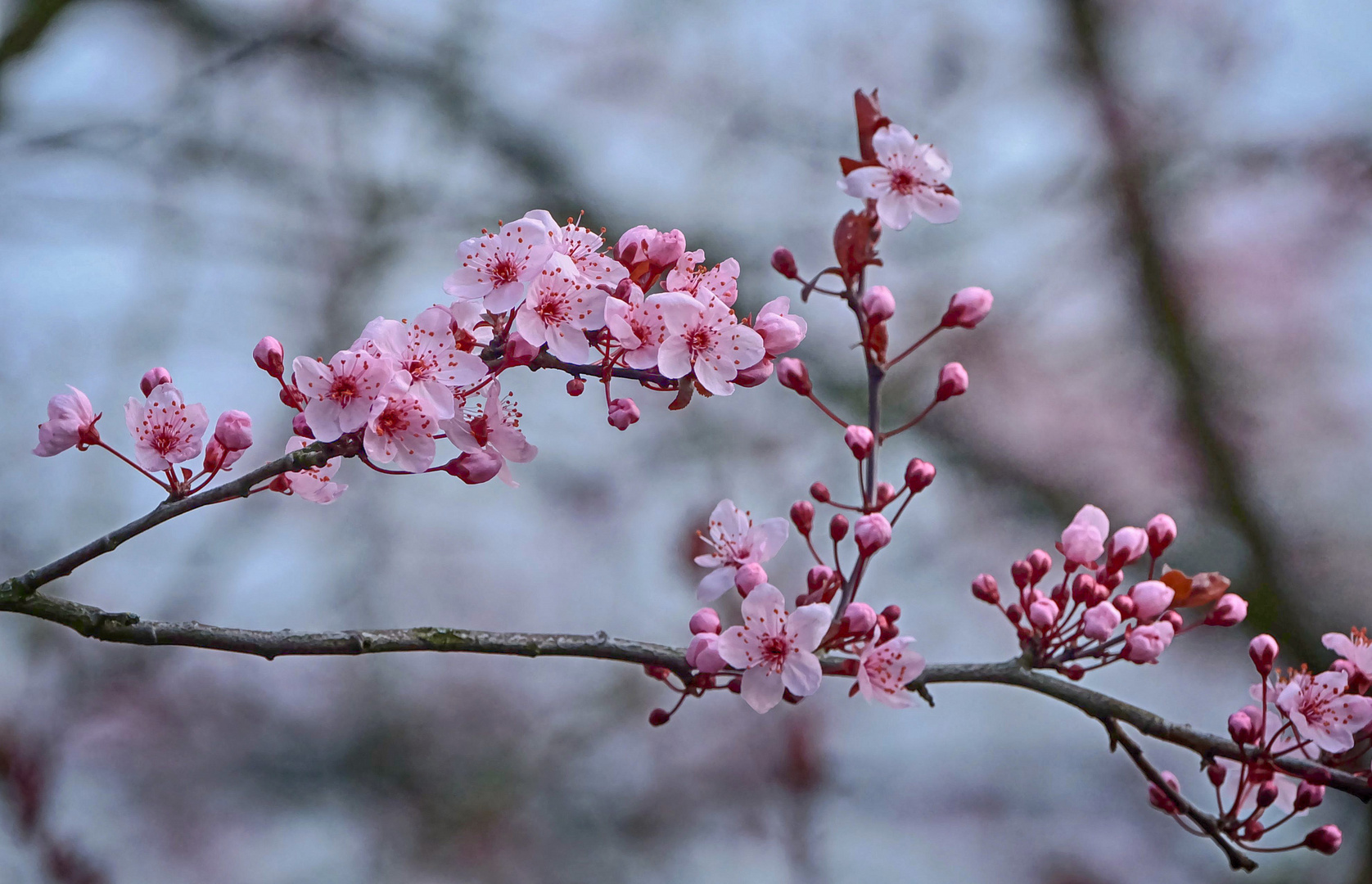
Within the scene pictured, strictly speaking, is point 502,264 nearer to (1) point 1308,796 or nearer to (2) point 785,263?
(2) point 785,263

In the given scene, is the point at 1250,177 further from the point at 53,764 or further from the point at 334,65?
the point at 53,764

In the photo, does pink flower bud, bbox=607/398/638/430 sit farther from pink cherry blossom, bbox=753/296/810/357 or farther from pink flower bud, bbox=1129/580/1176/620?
pink flower bud, bbox=1129/580/1176/620

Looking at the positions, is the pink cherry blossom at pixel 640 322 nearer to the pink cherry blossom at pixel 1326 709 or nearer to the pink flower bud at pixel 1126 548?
the pink flower bud at pixel 1126 548

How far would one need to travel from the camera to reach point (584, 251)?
999 millimetres

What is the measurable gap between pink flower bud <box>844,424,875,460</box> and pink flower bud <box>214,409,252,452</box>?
0.62 metres

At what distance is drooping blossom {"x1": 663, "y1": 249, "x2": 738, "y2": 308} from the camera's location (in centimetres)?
100

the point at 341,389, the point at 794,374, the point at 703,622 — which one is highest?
the point at 794,374

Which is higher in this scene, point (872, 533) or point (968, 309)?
point (968, 309)

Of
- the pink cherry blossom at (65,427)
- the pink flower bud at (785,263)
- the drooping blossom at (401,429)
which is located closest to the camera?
the drooping blossom at (401,429)

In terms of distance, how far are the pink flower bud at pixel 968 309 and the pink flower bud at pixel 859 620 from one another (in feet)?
1.06

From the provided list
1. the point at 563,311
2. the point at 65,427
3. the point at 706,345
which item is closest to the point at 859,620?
the point at 706,345

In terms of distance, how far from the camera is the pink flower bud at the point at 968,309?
40.3 inches

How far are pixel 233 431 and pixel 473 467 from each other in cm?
25

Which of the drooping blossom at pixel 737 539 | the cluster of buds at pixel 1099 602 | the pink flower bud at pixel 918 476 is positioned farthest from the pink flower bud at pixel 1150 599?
the drooping blossom at pixel 737 539
